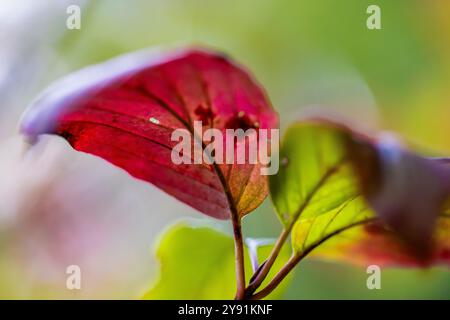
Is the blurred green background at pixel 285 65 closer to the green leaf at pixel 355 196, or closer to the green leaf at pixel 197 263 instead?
the green leaf at pixel 197 263

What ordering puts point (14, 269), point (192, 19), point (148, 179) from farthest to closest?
1. point (192, 19)
2. point (14, 269)
3. point (148, 179)

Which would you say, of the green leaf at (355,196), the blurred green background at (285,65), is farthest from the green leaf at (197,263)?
the blurred green background at (285,65)

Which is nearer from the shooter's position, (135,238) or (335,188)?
(335,188)

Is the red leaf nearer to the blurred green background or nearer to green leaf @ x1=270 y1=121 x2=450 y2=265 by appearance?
green leaf @ x1=270 y1=121 x2=450 y2=265

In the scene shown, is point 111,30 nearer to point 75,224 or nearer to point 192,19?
point 192,19

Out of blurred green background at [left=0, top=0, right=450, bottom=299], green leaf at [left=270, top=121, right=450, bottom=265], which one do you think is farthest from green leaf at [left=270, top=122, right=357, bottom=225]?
blurred green background at [left=0, top=0, right=450, bottom=299]

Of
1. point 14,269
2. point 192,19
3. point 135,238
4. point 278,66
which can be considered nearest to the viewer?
point 14,269
